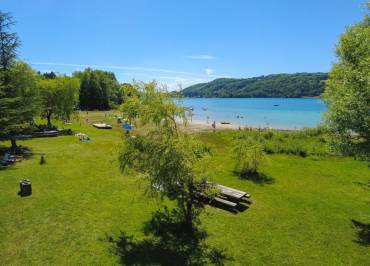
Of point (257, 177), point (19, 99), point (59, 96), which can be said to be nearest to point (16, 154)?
point (19, 99)

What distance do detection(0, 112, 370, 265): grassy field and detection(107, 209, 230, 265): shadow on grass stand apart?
31 centimetres

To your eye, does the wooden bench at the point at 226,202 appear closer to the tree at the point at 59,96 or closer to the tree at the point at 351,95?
the tree at the point at 351,95

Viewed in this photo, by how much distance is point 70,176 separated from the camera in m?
16.8

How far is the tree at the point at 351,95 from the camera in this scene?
Answer: 10.2m

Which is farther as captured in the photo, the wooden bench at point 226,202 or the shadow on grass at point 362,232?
the wooden bench at point 226,202

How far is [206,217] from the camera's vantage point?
12219 millimetres

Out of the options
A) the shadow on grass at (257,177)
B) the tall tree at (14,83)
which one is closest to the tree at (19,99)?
the tall tree at (14,83)

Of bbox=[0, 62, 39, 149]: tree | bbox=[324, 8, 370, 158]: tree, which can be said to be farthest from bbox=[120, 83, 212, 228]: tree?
bbox=[0, 62, 39, 149]: tree

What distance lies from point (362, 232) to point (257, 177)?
7356 millimetres

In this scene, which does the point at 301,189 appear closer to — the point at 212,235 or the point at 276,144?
the point at 212,235

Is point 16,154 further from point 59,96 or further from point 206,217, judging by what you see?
point 206,217

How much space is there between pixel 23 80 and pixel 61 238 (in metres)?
18.7

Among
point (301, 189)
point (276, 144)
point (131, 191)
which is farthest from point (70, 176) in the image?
point (276, 144)

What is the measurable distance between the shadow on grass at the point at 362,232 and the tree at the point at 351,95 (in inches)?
128
